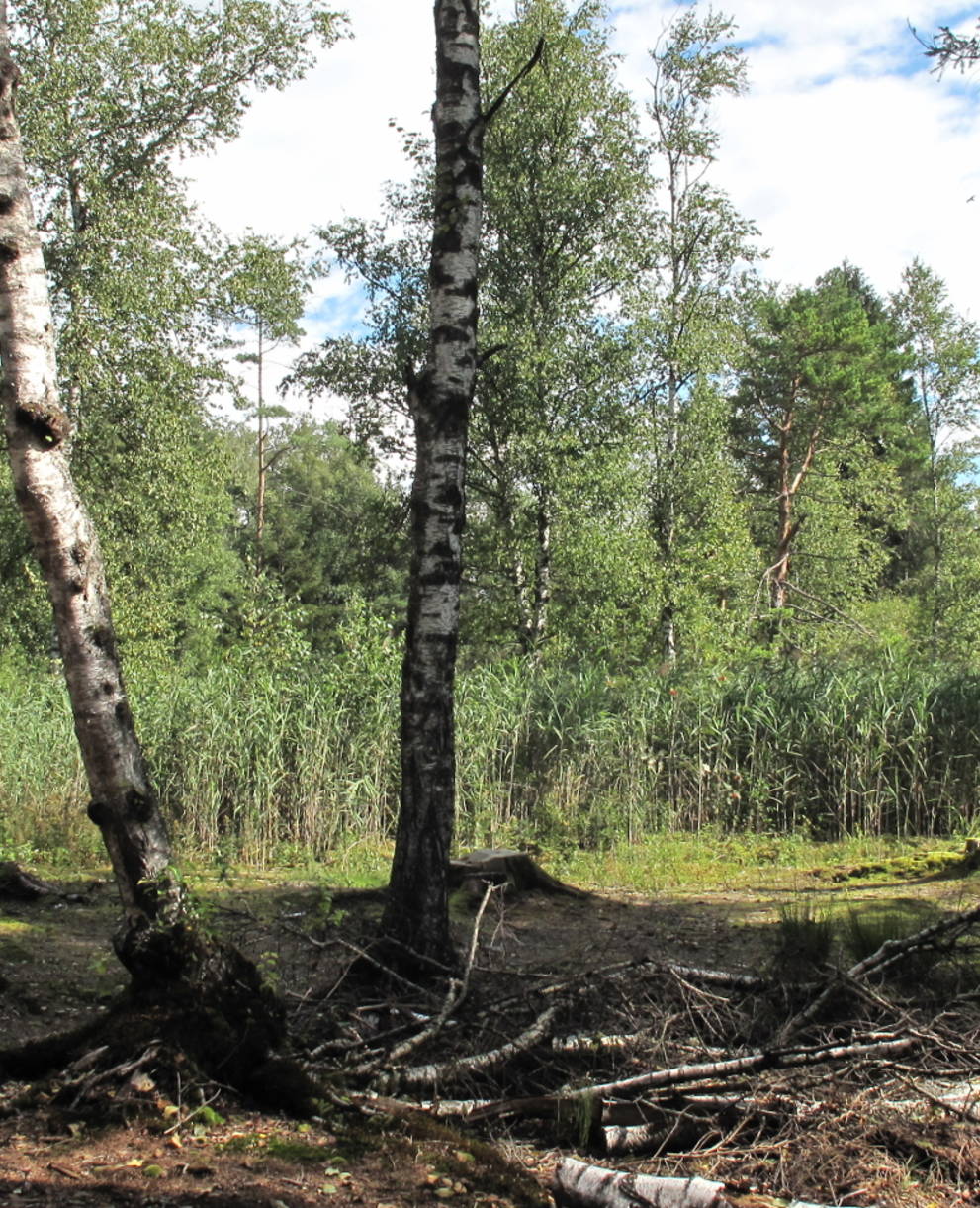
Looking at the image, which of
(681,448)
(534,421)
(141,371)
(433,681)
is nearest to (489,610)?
(534,421)

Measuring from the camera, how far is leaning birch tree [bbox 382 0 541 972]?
468cm

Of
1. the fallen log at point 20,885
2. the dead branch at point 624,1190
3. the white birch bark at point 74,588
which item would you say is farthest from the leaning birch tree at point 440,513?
the fallen log at point 20,885

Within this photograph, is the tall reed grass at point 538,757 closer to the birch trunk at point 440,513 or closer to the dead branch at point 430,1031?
the birch trunk at point 440,513

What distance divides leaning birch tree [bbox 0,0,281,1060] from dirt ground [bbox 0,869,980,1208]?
0.18m

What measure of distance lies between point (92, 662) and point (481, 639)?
1447cm

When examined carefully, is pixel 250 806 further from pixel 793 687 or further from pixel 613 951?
pixel 793 687

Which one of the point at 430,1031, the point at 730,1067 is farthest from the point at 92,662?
the point at 730,1067

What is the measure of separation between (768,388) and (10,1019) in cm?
2626

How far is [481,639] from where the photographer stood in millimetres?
17750

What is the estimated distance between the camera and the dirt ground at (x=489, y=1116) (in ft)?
9.26

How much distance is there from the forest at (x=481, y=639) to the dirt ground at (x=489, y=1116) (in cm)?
3

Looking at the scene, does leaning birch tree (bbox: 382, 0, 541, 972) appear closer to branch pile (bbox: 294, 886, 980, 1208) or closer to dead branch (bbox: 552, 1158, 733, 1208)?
branch pile (bbox: 294, 886, 980, 1208)

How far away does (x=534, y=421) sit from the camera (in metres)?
16.2

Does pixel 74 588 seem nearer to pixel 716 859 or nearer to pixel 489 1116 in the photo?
pixel 489 1116
